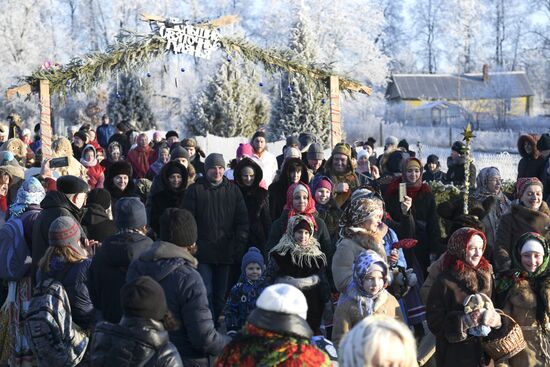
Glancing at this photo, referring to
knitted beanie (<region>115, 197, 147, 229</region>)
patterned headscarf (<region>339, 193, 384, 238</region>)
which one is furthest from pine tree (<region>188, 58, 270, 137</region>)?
knitted beanie (<region>115, 197, 147, 229</region>)

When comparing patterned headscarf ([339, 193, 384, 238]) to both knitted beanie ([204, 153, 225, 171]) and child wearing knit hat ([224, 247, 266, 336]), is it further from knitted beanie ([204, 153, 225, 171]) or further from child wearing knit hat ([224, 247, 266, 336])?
knitted beanie ([204, 153, 225, 171])

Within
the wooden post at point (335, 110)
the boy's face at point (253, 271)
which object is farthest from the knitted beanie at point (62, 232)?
the wooden post at point (335, 110)

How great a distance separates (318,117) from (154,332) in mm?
28218

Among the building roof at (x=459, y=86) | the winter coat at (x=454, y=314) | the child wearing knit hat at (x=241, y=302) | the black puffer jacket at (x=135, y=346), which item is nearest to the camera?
the black puffer jacket at (x=135, y=346)

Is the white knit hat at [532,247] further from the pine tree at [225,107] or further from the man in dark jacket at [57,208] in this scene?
the pine tree at [225,107]

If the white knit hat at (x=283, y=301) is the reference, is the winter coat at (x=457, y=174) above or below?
below

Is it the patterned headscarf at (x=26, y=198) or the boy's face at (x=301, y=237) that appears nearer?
the boy's face at (x=301, y=237)

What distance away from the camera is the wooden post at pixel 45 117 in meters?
13.2

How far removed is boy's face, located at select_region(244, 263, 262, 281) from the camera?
282 inches

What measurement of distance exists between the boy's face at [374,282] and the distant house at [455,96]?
56687 mm

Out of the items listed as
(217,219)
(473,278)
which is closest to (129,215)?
(473,278)

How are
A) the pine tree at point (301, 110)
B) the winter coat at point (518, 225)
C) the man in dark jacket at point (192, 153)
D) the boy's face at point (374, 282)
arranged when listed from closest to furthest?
the boy's face at point (374, 282) < the winter coat at point (518, 225) < the man in dark jacket at point (192, 153) < the pine tree at point (301, 110)

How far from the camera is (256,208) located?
969 cm

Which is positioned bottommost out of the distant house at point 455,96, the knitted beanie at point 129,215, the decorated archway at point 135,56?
the distant house at point 455,96
